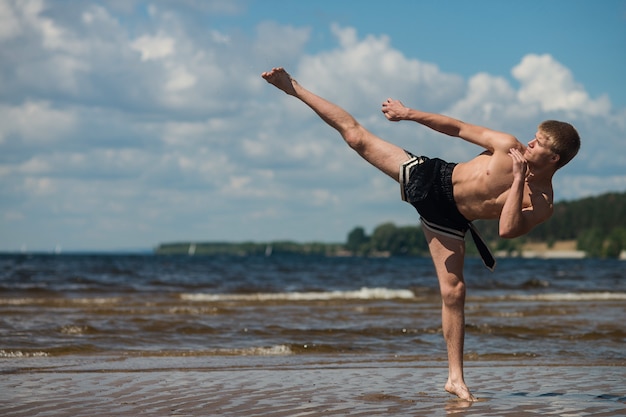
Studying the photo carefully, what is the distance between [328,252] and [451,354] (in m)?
192

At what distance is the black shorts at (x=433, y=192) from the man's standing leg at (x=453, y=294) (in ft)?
0.37

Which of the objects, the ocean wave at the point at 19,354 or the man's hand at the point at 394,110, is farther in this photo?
the ocean wave at the point at 19,354

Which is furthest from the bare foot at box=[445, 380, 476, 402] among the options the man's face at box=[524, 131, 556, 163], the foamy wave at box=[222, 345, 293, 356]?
the foamy wave at box=[222, 345, 293, 356]

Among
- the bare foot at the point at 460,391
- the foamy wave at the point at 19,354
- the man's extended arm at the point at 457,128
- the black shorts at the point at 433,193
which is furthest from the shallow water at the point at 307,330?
the man's extended arm at the point at 457,128

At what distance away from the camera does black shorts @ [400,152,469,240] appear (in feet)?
23.1

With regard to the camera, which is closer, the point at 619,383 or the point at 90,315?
the point at 619,383

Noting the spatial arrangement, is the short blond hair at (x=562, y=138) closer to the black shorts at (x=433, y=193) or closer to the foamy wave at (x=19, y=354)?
the black shorts at (x=433, y=193)

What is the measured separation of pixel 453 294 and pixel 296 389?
1783 mm

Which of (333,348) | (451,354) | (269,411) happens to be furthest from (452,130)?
(333,348)

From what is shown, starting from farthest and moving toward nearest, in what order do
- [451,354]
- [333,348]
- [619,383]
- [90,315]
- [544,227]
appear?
[544,227] → [90,315] → [333,348] → [619,383] → [451,354]

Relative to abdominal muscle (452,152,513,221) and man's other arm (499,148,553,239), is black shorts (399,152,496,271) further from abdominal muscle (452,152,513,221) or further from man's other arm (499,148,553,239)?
man's other arm (499,148,553,239)

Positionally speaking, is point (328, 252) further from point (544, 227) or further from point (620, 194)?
point (620, 194)

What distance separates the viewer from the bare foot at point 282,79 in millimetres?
7652

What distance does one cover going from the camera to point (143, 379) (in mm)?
8773
